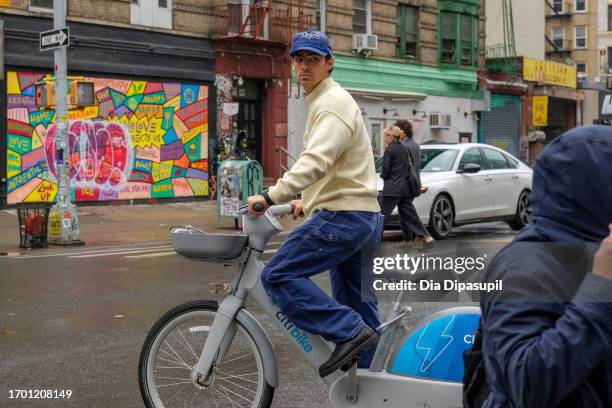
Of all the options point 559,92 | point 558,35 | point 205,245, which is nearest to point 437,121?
point 559,92

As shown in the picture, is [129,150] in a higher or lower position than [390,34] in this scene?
lower

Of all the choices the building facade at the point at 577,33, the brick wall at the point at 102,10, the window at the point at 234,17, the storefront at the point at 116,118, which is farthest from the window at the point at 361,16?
the building facade at the point at 577,33

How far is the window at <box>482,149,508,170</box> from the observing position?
54.2ft

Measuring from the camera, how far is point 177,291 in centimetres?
933

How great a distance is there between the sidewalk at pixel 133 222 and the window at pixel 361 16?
28.0ft

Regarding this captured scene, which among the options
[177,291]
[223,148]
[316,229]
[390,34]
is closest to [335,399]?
[316,229]

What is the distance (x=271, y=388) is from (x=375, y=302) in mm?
639

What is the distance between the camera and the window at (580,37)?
75250 mm

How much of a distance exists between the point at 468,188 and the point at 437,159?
0.79m

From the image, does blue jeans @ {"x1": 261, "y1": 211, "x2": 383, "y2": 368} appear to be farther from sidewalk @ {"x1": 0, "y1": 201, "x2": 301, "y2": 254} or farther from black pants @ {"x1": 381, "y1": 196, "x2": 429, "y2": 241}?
sidewalk @ {"x1": 0, "y1": 201, "x2": 301, "y2": 254}

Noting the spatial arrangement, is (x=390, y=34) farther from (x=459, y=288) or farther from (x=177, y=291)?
(x=459, y=288)

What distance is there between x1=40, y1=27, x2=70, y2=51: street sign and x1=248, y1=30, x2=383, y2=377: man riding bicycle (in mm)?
10679

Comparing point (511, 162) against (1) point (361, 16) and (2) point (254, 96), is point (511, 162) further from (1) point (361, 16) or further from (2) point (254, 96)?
(1) point (361, 16)

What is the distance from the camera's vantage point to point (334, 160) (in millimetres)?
4164
